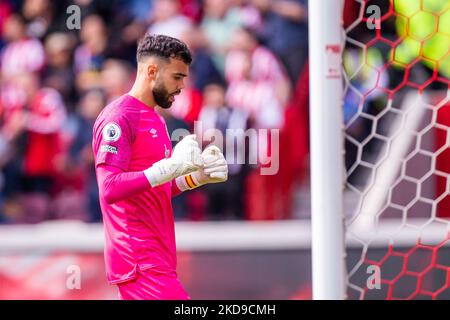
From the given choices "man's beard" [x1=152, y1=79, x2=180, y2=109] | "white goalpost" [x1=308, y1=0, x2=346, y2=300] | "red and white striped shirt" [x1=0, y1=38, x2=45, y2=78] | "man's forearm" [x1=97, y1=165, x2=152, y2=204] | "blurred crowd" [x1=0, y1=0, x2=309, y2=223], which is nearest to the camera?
"man's forearm" [x1=97, y1=165, x2=152, y2=204]

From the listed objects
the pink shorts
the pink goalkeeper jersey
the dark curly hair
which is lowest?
the pink shorts

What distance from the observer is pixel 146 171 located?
2.78 metres

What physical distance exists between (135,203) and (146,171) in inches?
6.3

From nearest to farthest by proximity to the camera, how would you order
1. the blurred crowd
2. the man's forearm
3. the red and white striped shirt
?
the man's forearm < the blurred crowd < the red and white striped shirt

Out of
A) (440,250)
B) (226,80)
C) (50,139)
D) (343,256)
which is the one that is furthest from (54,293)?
(343,256)

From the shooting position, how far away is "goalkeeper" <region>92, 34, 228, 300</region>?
2779mm

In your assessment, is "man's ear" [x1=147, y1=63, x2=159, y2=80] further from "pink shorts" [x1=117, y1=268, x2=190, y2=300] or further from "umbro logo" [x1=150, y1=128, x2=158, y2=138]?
"pink shorts" [x1=117, y1=268, x2=190, y2=300]

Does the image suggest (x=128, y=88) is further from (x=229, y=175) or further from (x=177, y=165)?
(x=177, y=165)

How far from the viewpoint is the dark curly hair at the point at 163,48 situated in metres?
2.85

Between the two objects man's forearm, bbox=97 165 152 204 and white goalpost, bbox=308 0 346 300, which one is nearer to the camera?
man's forearm, bbox=97 165 152 204

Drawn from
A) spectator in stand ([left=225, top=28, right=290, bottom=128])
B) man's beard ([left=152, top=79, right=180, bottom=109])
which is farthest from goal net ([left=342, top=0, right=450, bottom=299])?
man's beard ([left=152, top=79, right=180, bottom=109])

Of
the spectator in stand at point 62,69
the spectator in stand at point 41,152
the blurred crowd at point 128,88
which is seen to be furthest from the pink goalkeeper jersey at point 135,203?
the spectator in stand at point 62,69
